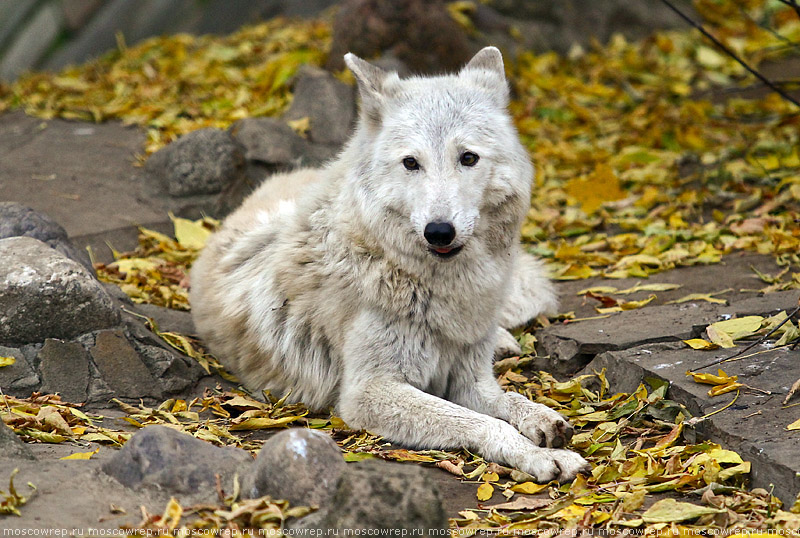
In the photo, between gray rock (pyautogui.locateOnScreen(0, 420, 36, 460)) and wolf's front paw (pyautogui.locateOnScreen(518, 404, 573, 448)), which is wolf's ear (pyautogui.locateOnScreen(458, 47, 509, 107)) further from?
gray rock (pyautogui.locateOnScreen(0, 420, 36, 460))

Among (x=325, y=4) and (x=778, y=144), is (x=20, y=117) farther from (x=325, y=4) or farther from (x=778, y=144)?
(x=778, y=144)

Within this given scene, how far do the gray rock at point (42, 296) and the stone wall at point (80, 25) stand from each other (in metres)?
7.03

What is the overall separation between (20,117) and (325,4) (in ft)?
16.8

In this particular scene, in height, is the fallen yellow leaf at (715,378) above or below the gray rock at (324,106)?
below

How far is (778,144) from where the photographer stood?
793 cm

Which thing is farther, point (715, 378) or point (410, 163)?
point (410, 163)

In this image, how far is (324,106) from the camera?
312 inches

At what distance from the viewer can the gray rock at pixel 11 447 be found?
3281 mm

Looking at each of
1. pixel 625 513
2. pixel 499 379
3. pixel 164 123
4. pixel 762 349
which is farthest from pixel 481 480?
pixel 164 123

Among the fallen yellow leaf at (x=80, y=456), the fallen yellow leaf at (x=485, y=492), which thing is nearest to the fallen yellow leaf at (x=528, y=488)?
the fallen yellow leaf at (x=485, y=492)

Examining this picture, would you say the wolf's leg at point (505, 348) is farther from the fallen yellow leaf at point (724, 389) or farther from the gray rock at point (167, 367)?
the gray rock at point (167, 367)

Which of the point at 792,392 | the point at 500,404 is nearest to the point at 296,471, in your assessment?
the point at 500,404

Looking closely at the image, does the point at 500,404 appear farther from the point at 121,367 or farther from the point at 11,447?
the point at 11,447

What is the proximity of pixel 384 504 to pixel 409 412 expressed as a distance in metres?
1.35
